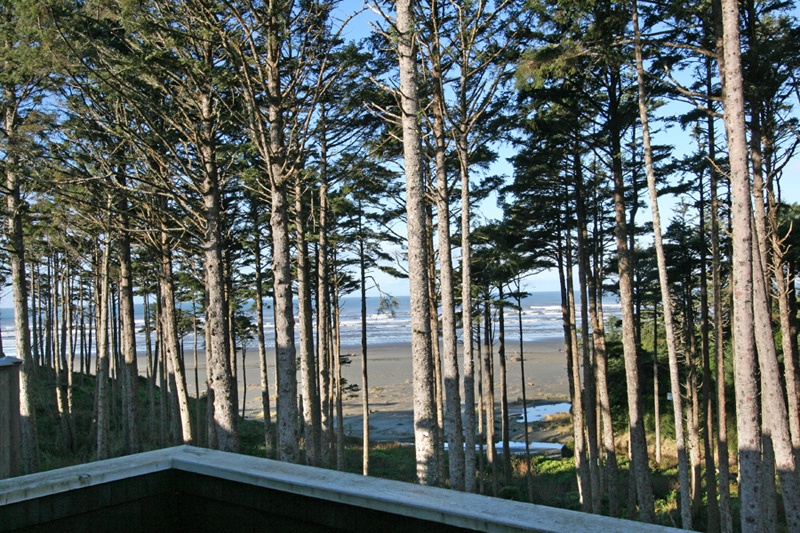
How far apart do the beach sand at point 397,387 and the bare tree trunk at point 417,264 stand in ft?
61.8

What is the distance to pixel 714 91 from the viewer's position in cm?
1220

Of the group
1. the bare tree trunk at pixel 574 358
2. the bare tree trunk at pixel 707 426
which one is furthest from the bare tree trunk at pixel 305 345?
the bare tree trunk at pixel 707 426

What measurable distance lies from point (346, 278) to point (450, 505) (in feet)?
56.4

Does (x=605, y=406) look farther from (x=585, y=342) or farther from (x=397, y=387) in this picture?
(x=397, y=387)

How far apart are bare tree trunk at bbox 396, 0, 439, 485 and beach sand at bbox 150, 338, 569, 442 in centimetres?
1883

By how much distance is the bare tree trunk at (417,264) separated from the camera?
6973 millimetres

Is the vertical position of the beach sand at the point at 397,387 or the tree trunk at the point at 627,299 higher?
the tree trunk at the point at 627,299

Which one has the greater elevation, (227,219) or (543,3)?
(543,3)

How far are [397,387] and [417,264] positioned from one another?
35.0 m

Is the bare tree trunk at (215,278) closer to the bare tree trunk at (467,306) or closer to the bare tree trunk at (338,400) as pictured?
the bare tree trunk at (467,306)

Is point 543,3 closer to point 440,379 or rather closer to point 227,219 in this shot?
point 227,219

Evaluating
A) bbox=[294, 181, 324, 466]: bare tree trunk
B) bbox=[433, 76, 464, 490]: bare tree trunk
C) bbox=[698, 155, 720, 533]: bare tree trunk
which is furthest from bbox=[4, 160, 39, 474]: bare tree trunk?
bbox=[698, 155, 720, 533]: bare tree trunk

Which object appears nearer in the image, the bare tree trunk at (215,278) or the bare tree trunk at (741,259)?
the bare tree trunk at (741,259)

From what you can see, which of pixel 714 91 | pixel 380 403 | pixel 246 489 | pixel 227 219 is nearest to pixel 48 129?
pixel 227 219
